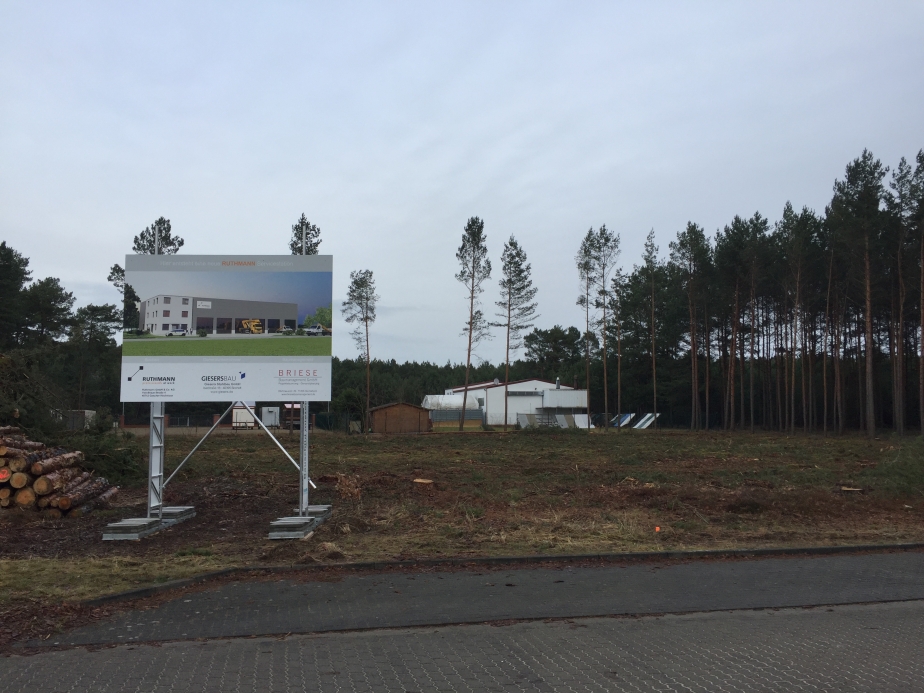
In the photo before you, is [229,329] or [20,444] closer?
[229,329]

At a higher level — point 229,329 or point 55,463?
point 229,329

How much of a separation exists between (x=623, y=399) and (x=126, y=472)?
62811 millimetres

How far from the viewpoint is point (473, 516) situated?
1235 cm

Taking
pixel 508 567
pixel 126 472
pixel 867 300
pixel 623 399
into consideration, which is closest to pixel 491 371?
pixel 623 399

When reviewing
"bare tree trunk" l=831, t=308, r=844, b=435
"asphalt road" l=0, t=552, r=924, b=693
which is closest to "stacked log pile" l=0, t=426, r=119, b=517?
"asphalt road" l=0, t=552, r=924, b=693

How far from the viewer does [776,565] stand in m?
8.67

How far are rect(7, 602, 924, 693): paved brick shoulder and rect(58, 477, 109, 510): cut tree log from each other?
834cm

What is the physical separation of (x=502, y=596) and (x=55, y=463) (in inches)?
400

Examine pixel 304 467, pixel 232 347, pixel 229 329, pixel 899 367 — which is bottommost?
pixel 304 467

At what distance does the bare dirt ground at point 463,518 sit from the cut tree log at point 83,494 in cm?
47

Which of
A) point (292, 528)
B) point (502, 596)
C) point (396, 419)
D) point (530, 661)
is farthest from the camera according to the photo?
point (396, 419)

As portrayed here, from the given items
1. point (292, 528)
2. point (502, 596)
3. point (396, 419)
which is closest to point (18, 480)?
point (292, 528)

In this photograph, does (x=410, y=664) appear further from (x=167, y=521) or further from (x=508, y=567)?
(x=167, y=521)

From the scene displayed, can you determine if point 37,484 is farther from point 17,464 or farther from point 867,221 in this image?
point 867,221
